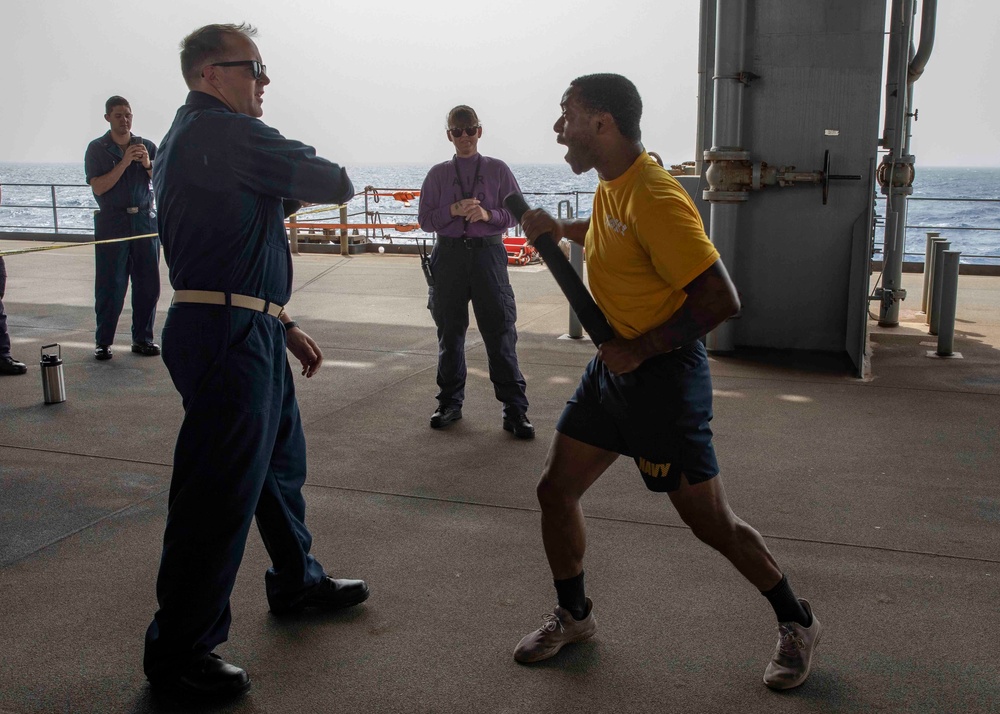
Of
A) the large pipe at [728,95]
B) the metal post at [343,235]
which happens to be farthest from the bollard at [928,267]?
the metal post at [343,235]

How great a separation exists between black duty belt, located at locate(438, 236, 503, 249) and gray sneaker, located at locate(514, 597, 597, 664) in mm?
3046

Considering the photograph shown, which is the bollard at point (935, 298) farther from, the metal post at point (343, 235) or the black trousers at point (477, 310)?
the metal post at point (343, 235)

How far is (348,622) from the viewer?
344 cm

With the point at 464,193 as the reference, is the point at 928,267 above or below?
below

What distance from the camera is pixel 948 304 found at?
304 inches

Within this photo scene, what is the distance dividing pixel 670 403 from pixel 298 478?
1352 mm

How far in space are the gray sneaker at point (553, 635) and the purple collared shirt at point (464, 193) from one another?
10.2ft

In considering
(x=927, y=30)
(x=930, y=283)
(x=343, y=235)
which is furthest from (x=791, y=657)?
(x=343, y=235)

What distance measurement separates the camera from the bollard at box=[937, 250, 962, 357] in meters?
7.73

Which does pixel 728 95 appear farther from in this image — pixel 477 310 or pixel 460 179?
pixel 477 310

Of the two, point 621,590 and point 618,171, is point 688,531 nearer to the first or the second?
point 621,590

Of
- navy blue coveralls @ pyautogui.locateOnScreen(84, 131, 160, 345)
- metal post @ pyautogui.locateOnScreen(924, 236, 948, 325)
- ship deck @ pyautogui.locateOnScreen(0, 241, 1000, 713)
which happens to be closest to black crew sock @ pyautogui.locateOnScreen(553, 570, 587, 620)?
ship deck @ pyautogui.locateOnScreen(0, 241, 1000, 713)

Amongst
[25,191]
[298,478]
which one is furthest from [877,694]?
[25,191]

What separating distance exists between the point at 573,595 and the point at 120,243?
6137 mm
